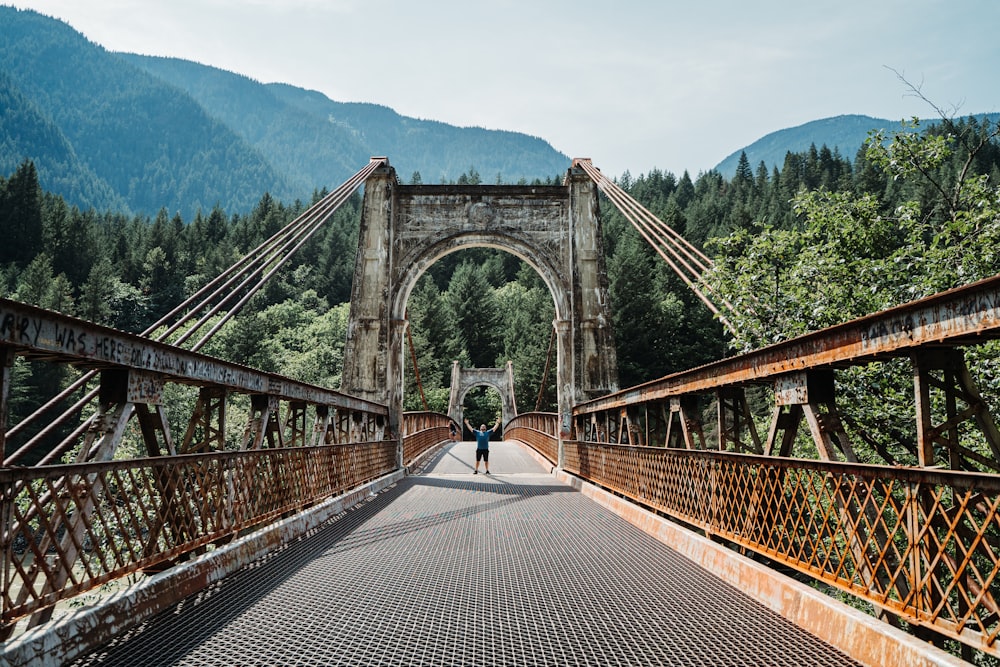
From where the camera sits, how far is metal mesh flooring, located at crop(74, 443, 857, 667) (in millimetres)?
2850

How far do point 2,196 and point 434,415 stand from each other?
4505cm

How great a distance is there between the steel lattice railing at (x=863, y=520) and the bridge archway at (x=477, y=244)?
8546mm

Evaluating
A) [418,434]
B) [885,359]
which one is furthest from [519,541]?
[418,434]

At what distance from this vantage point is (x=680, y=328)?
1714 inches

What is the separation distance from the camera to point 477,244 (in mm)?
15398

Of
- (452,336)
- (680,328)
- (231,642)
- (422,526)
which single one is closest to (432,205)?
(422,526)

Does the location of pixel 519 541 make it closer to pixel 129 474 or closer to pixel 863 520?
pixel 863 520

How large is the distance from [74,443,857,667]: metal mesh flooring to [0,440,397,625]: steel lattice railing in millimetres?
316

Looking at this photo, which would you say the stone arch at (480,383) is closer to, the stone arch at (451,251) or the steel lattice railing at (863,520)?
the stone arch at (451,251)

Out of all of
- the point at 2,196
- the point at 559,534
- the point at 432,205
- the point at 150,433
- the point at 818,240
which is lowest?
the point at 559,534

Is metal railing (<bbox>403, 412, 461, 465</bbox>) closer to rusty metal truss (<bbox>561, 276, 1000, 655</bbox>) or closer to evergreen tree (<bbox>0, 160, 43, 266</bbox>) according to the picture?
rusty metal truss (<bbox>561, 276, 1000, 655</bbox>)

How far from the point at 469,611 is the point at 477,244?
12.3 metres

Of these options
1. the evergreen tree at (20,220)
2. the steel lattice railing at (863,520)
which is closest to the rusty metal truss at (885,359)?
the steel lattice railing at (863,520)

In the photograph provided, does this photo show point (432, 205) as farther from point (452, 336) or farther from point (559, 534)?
point (452, 336)
